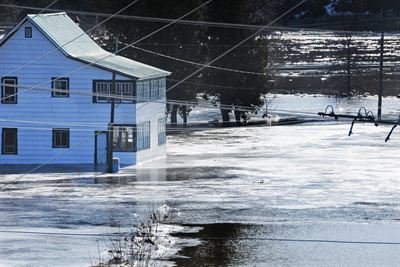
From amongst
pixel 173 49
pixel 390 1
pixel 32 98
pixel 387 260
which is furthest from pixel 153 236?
pixel 390 1

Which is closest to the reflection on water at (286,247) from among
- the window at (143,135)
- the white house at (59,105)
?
the window at (143,135)

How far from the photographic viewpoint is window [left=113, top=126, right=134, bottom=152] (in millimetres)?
67938

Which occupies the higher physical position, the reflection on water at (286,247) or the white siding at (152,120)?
the white siding at (152,120)

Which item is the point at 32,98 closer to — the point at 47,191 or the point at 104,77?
the point at 104,77

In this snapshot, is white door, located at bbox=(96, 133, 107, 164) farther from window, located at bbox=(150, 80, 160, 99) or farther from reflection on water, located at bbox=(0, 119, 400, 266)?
Answer: window, located at bbox=(150, 80, 160, 99)

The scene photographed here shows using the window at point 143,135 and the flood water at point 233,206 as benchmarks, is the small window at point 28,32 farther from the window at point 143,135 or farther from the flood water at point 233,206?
the flood water at point 233,206

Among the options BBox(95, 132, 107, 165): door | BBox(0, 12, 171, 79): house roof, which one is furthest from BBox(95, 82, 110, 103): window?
BBox(95, 132, 107, 165): door

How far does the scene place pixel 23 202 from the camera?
55312mm

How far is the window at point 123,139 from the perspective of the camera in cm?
6794

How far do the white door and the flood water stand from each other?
1856 mm

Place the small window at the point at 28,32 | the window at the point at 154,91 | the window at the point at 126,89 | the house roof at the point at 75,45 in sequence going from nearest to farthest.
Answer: the window at the point at 126,89
the house roof at the point at 75,45
the small window at the point at 28,32
the window at the point at 154,91

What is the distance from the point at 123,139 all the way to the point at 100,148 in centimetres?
129

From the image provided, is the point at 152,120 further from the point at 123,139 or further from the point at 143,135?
the point at 123,139

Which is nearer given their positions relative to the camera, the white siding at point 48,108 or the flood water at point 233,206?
Answer: the flood water at point 233,206
